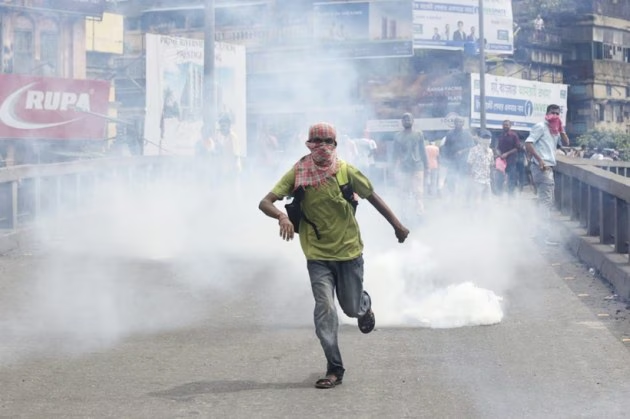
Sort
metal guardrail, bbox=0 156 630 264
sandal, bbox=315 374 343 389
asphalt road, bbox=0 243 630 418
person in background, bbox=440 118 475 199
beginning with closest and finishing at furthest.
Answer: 1. asphalt road, bbox=0 243 630 418
2. sandal, bbox=315 374 343 389
3. metal guardrail, bbox=0 156 630 264
4. person in background, bbox=440 118 475 199

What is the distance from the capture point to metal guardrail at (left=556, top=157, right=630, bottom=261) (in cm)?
1176

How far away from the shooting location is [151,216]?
18859 mm

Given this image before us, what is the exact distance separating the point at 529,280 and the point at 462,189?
7832 mm

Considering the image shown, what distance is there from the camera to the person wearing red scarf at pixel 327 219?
6.97 m

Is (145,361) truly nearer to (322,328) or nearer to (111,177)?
(322,328)

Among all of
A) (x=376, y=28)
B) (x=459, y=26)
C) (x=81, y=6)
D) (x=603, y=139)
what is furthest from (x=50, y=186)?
(x=603, y=139)

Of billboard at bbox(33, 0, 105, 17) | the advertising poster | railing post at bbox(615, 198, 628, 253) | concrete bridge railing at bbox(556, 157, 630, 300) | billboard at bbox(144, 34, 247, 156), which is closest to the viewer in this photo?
concrete bridge railing at bbox(556, 157, 630, 300)

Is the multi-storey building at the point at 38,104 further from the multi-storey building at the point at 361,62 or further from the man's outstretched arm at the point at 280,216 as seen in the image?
the man's outstretched arm at the point at 280,216

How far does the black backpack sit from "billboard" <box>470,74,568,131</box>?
4461 cm

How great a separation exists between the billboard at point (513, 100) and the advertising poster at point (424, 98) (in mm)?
1121

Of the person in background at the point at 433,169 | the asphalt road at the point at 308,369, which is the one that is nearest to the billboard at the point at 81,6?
the person in background at the point at 433,169

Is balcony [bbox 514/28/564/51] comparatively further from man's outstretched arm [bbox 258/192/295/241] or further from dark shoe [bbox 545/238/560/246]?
man's outstretched arm [bbox 258/192/295/241]

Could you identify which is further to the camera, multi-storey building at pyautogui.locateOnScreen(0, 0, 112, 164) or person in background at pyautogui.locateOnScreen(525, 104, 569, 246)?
multi-storey building at pyautogui.locateOnScreen(0, 0, 112, 164)

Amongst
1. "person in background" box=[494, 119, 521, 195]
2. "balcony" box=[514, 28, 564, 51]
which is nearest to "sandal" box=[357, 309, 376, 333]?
"person in background" box=[494, 119, 521, 195]
